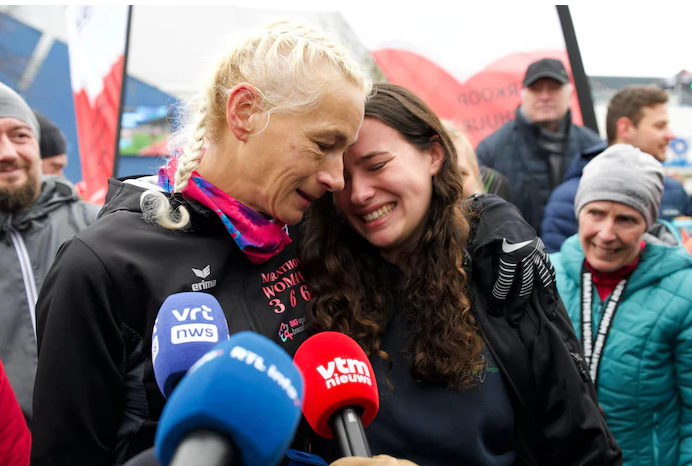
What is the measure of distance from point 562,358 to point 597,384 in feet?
3.47

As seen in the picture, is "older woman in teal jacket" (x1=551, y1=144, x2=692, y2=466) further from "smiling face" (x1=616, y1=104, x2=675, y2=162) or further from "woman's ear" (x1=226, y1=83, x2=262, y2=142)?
"woman's ear" (x1=226, y1=83, x2=262, y2=142)

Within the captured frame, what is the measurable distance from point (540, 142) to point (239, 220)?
3242mm

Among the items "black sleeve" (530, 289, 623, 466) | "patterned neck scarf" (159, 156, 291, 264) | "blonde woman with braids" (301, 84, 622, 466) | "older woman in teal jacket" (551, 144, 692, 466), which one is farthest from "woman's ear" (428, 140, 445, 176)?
"older woman in teal jacket" (551, 144, 692, 466)

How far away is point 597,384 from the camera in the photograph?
2.78 metres

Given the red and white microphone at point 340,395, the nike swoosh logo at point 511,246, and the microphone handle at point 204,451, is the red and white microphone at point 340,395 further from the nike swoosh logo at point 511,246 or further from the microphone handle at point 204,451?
the nike swoosh logo at point 511,246

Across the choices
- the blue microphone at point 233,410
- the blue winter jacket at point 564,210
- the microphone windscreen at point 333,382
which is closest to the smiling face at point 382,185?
the microphone windscreen at point 333,382

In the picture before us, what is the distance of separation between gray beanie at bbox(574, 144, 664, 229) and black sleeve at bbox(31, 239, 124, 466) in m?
2.25

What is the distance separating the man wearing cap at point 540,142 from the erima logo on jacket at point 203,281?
315 centimetres

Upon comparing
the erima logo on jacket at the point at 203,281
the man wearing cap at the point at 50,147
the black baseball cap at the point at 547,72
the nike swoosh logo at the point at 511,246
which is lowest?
the man wearing cap at the point at 50,147

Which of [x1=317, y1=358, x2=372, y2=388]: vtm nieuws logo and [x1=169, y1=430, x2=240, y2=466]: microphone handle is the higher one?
[x1=169, y1=430, x2=240, y2=466]: microphone handle

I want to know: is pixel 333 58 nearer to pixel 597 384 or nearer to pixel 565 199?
pixel 597 384

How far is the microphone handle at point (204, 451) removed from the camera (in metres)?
0.78

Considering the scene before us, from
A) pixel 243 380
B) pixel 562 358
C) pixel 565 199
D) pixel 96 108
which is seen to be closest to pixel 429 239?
pixel 562 358

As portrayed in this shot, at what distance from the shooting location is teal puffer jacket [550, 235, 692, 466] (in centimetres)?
266
